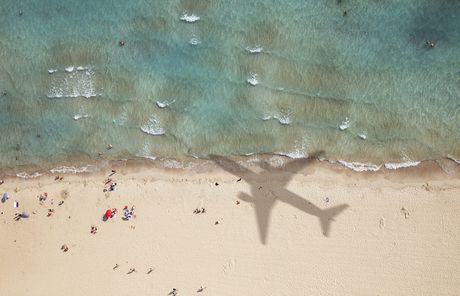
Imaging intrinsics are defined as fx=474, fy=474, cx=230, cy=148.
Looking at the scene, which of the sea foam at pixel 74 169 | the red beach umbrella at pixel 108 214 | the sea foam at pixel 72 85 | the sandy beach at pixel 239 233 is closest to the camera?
the sandy beach at pixel 239 233

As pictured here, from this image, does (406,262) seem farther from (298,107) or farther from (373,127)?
(298,107)

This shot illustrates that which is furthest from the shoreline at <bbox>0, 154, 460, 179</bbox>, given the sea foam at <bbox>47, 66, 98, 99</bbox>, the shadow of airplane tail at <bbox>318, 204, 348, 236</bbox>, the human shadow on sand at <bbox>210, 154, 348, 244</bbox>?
the sea foam at <bbox>47, 66, 98, 99</bbox>

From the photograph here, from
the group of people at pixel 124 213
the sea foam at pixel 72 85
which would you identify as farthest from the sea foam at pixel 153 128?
the group of people at pixel 124 213

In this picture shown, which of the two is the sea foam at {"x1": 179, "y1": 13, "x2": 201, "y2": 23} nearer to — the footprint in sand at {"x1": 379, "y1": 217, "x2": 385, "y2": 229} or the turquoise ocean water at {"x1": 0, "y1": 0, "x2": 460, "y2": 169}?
the turquoise ocean water at {"x1": 0, "y1": 0, "x2": 460, "y2": 169}

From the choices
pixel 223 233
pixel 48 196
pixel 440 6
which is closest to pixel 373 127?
pixel 440 6

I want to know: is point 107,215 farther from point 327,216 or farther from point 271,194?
point 327,216

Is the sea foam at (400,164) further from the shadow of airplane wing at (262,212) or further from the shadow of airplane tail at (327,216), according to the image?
the shadow of airplane wing at (262,212)

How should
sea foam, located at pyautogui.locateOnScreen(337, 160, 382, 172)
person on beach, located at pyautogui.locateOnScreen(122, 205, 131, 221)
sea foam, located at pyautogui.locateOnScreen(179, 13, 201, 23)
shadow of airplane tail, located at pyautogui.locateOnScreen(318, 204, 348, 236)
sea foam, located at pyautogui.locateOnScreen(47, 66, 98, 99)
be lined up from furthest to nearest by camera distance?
sea foam, located at pyautogui.locateOnScreen(47, 66, 98, 99) → sea foam, located at pyautogui.locateOnScreen(179, 13, 201, 23) → person on beach, located at pyautogui.locateOnScreen(122, 205, 131, 221) → sea foam, located at pyautogui.locateOnScreen(337, 160, 382, 172) → shadow of airplane tail, located at pyautogui.locateOnScreen(318, 204, 348, 236)
